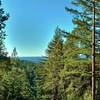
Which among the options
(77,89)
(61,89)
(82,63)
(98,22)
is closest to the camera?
(98,22)

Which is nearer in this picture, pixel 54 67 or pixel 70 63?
pixel 70 63

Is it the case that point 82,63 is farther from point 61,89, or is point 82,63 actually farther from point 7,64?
point 61,89

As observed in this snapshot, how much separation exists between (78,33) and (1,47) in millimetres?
7113

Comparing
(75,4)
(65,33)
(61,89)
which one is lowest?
(61,89)

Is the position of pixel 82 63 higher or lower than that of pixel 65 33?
lower

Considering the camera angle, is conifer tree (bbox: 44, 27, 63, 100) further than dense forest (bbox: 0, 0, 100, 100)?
Yes

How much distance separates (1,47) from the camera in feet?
109

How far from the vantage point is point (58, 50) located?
171 feet

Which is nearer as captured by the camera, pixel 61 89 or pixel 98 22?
pixel 98 22

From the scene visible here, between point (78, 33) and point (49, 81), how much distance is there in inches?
897

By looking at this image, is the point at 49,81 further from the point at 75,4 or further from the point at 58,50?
the point at 75,4

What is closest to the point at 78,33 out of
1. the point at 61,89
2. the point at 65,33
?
the point at 65,33

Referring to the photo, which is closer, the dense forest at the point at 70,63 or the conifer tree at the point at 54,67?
the dense forest at the point at 70,63

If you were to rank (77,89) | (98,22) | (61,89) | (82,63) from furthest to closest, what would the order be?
(61,89)
(77,89)
(82,63)
(98,22)
